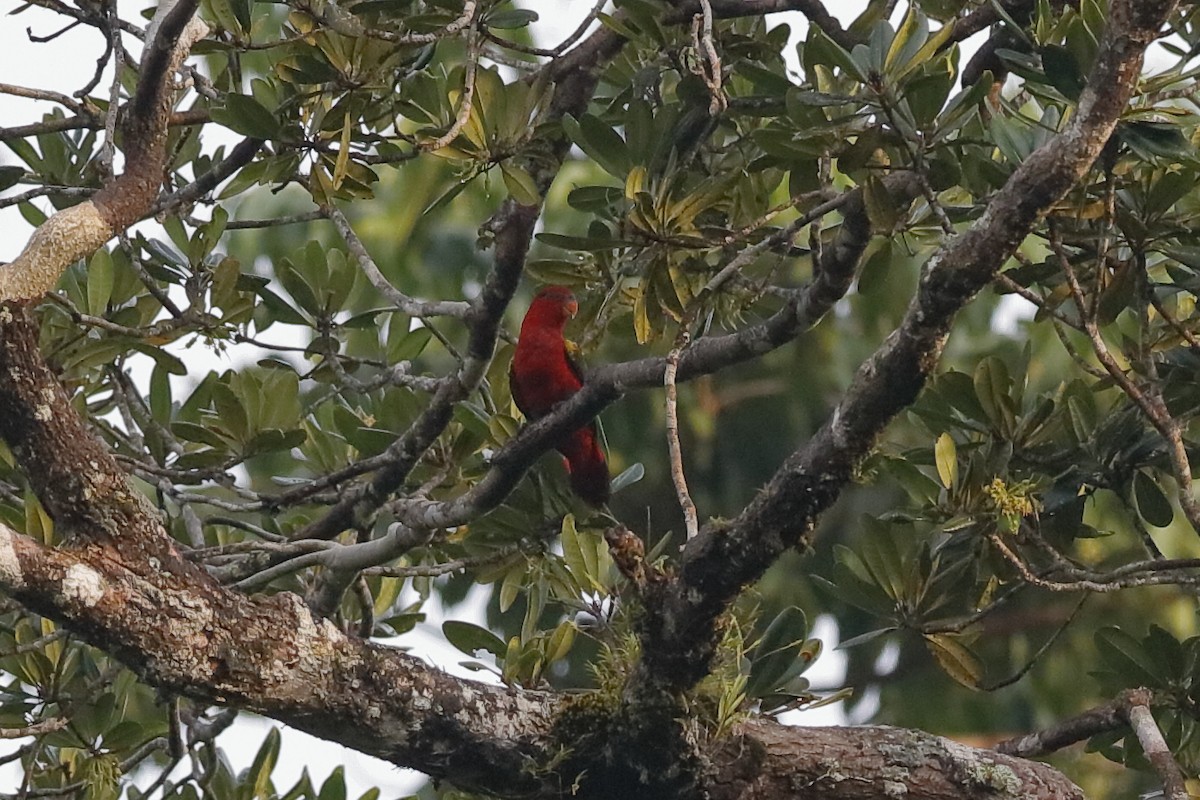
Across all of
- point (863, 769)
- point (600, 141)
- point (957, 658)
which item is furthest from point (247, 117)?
point (957, 658)

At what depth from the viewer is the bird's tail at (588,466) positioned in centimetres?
336

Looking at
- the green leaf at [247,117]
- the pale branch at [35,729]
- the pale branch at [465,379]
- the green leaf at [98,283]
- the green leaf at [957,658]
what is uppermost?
the green leaf at [247,117]

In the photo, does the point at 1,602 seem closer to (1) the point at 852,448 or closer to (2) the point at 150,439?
(2) the point at 150,439

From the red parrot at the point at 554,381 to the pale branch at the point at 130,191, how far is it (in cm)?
100

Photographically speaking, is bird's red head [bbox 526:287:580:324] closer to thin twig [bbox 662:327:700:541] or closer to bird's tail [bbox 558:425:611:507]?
bird's tail [bbox 558:425:611:507]

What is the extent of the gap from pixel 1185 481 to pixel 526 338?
8.66 ft

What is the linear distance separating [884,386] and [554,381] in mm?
2338

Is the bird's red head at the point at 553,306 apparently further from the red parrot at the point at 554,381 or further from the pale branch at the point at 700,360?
the pale branch at the point at 700,360

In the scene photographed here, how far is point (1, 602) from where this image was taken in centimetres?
297

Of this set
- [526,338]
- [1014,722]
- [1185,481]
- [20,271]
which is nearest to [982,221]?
[1185,481]

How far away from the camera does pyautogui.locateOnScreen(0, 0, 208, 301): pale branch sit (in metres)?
2.29

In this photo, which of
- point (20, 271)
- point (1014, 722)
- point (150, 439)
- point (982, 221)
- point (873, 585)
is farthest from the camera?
point (1014, 722)

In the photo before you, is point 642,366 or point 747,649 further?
point 642,366

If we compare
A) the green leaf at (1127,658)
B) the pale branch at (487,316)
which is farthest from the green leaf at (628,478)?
the green leaf at (1127,658)
